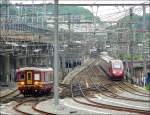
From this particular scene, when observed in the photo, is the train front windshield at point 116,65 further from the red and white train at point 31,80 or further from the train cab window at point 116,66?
the red and white train at point 31,80

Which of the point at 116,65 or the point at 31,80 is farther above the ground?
the point at 31,80

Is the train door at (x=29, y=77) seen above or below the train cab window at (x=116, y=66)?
above

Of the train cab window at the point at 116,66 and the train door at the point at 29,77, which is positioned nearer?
the train door at the point at 29,77

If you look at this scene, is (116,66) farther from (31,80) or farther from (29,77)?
(29,77)

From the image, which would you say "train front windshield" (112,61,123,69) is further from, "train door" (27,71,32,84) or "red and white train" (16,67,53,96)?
"train door" (27,71,32,84)

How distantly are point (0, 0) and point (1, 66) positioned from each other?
1781 cm

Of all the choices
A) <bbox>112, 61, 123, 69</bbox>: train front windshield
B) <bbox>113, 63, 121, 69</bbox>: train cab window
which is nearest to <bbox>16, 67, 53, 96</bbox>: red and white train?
<bbox>112, 61, 123, 69</bbox>: train front windshield

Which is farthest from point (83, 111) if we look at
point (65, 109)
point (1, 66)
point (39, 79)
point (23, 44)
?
point (1, 66)

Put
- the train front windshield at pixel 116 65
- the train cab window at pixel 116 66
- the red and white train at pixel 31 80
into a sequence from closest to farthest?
1. the red and white train at pixel 31 80
2. the train front windshield at pixel 116 65
3. the train cab window at pixel 116 66

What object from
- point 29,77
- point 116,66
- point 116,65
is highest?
point 29,77

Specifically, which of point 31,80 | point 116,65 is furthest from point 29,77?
point 116,65

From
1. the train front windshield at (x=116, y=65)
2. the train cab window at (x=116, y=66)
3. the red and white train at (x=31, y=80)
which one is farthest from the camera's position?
the train cab window at (x=116, y=66)

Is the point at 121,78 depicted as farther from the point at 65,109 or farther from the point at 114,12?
the point at 65,109

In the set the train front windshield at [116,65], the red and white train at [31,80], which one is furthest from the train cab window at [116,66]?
the red and white train at [31,80]
